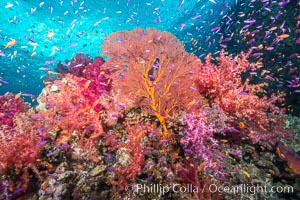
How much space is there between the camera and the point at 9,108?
656 centimetres

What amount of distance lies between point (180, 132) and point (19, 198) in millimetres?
4159

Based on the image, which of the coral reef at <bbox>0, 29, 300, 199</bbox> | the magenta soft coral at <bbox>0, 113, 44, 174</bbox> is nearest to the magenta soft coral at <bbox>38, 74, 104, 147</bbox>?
the coral reef at <bbox>0, 29, 300, 199</bbox>

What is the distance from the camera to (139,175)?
13.6 feet

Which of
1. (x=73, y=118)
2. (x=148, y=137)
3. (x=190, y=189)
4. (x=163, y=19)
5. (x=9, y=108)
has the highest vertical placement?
(x=163, y=19)

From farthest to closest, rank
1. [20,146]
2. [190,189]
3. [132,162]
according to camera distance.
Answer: [20,146], [132,162], [190,189]

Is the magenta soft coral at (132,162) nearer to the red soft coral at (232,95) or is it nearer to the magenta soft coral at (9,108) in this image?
the red soft coral at (232,95)

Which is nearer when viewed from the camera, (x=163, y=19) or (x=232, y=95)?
(x=232, y=95)

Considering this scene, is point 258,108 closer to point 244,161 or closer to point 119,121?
point 244,161

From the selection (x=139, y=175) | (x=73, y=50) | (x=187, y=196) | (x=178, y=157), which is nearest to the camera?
(x=187, y=196)

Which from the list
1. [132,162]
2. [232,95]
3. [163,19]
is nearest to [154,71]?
[232,95]

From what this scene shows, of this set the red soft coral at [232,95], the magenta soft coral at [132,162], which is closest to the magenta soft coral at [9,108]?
the magenta soft coral at [132,162]

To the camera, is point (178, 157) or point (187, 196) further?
point (178, 157)

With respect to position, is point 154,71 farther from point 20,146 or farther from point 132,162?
point 20,146

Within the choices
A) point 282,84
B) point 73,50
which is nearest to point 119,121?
point 282,84
